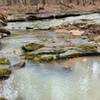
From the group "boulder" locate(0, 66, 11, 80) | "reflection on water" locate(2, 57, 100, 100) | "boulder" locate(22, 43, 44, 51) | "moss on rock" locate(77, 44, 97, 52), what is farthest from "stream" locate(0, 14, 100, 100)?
"boulder" locate(22, 43, 44, 51)

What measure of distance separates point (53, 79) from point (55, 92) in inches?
51.2

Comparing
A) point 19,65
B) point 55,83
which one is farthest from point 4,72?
point 55,83

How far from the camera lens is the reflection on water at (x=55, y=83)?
10047mm

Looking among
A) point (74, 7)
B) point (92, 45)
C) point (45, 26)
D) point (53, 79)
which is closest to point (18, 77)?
point (53, 79)

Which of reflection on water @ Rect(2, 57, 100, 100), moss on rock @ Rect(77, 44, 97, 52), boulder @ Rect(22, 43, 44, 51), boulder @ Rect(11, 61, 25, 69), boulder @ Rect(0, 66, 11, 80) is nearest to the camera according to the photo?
reflection on water @ Rect(2, 57, 100, 100)

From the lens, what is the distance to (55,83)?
11234mm

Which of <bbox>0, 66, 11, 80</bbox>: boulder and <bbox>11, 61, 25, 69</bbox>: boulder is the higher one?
<bbox>0, 66, 11, 80</bbox>: boulder

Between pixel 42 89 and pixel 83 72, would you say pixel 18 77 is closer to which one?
pixel 42 89

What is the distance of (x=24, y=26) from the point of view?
27938mm

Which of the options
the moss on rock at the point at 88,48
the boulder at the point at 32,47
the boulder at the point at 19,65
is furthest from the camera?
the boulder at the point at 32,47

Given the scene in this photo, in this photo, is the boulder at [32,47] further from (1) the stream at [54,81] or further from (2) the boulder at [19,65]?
(2) the boulder at [19,65]

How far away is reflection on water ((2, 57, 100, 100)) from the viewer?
396 inches

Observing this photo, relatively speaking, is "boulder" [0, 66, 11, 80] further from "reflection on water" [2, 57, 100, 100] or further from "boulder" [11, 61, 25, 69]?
"boulder" [11, 61, 25, 69]

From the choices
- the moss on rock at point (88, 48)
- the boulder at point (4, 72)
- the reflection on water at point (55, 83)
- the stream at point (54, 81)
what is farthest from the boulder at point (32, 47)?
the boulder at point (4, 72)
